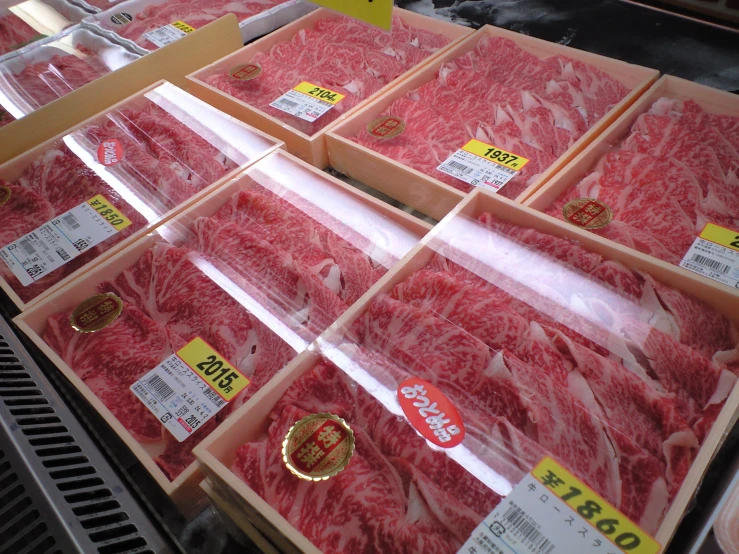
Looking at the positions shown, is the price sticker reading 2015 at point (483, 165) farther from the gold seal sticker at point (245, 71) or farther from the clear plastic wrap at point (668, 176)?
the gold seal sticker at point (245, 71)

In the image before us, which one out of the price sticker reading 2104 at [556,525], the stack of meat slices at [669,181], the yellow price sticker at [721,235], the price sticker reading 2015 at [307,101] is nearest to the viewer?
the price sticker reading 2104 at [556,525]

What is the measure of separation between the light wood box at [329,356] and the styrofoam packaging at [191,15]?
216 centimetres

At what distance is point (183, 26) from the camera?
306 centimetres

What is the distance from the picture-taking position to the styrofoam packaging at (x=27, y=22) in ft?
10.0

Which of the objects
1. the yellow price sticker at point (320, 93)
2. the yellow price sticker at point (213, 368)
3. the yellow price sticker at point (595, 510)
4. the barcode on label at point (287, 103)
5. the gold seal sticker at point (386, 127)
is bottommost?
the yellow price sticker at point (213, 368)

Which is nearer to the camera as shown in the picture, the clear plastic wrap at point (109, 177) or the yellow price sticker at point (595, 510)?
the yellow price sticker at point (595, 510)

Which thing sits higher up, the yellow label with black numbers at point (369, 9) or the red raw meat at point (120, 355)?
the yellow label with black numbers at point (369, 9)

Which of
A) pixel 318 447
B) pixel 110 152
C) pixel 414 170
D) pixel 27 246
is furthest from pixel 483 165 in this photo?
pixel 27 246

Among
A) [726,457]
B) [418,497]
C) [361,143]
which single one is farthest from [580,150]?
[418,497]

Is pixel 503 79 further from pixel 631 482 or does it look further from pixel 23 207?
pixel 23 207

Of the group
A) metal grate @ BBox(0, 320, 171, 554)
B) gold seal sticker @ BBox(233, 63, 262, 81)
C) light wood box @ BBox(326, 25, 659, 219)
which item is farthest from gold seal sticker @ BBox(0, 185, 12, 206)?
light wood box @ BBox(326, 25, 659, 219)

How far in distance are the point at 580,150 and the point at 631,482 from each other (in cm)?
148

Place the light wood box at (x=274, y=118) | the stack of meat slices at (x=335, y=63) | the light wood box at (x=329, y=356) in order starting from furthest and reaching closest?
the stack of meat slices at (x=335, y=63)
the light wood box at (x=274, y=118)
the light wood box at (x=329, y=356)

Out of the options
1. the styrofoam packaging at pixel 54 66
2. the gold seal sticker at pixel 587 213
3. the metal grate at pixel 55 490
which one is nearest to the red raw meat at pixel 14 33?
the styrofoam packaging at pixel 54 66
